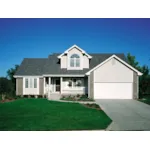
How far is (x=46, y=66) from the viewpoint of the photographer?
2212cm

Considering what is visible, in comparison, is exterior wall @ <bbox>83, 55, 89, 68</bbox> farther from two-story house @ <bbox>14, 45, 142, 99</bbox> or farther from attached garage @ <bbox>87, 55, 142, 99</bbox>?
attached garage @ <bbox>87, 55, 142, 99</bbox>

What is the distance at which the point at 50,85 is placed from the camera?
21797 mm

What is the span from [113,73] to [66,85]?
604 centimetres

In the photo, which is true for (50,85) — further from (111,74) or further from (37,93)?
(111,74)

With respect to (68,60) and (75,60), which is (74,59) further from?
(68,60)

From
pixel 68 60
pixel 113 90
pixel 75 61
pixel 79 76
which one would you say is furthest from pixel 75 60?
pixel 113 90

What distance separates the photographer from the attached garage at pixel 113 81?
18.5 meters

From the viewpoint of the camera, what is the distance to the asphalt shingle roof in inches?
818

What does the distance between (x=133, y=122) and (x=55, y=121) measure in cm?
397

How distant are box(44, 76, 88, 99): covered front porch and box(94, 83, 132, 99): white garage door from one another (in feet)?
8.87

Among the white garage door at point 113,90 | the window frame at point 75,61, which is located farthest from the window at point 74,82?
the white garage door at point 113,90

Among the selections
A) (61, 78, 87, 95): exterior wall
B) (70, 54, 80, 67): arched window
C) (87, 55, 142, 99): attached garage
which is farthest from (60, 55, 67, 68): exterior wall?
(87, 55, 142, 99): attached garage

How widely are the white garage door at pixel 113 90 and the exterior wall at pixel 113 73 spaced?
1.73 feet
